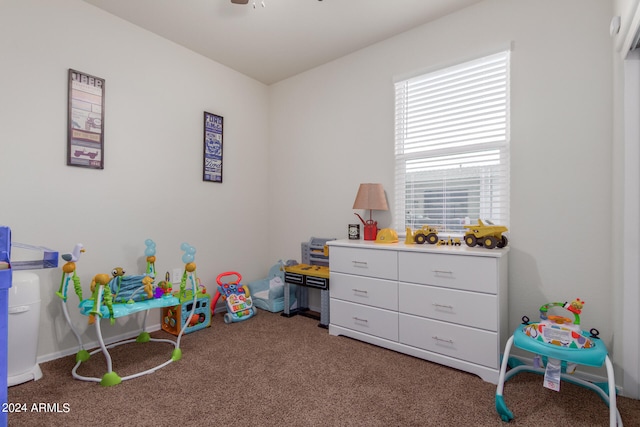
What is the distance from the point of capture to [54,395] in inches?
69.2

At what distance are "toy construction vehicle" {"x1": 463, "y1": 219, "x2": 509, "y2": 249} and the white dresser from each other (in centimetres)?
8

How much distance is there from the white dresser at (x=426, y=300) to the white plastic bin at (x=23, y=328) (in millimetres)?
1981

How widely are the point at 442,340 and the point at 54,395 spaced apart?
2.33 meters

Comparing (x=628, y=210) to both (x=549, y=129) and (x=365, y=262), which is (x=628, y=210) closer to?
(x=549, y=129)

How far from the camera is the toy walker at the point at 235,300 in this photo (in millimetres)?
2941

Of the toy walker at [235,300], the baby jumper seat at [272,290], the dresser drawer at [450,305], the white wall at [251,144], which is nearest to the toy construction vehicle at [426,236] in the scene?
the dresser drawer at [450,305]

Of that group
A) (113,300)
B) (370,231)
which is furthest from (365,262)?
(113,300)

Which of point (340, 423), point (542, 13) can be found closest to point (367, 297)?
point (340, 423)

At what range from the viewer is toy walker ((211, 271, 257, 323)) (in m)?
2.94

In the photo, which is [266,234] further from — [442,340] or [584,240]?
[584,240]

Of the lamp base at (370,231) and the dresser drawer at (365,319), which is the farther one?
the lamp base at (370,231)

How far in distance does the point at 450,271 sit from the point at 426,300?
27 centimetres

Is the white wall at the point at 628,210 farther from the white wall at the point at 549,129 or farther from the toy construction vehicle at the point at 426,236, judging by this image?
the toy construction vehicle at the point at 426,236

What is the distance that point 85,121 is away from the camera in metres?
2.35
